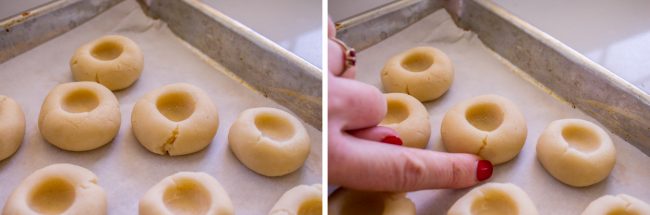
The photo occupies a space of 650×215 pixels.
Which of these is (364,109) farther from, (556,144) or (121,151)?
(121,151)

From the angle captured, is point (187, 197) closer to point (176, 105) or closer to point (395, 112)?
point (176, 105)

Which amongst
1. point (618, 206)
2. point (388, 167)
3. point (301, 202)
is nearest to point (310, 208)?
point (301, 202)

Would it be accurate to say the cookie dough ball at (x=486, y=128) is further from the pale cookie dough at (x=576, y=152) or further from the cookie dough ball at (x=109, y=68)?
the cookie dough ball at (x=109, y=68)

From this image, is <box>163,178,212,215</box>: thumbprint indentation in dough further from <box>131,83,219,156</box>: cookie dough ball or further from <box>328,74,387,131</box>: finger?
<box>328,74,387,131</box>: finger

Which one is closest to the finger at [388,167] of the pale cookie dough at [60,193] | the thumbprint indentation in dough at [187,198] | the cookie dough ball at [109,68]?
the thumbprint indentation in dough at [187,198]

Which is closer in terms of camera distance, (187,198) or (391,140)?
(391,140)

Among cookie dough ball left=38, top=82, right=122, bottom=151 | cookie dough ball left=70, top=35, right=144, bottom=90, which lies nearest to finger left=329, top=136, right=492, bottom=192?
cookie dough ball left=38, top=82, right=122, bottom=151

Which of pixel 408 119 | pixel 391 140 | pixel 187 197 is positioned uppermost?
pixel 391 140
